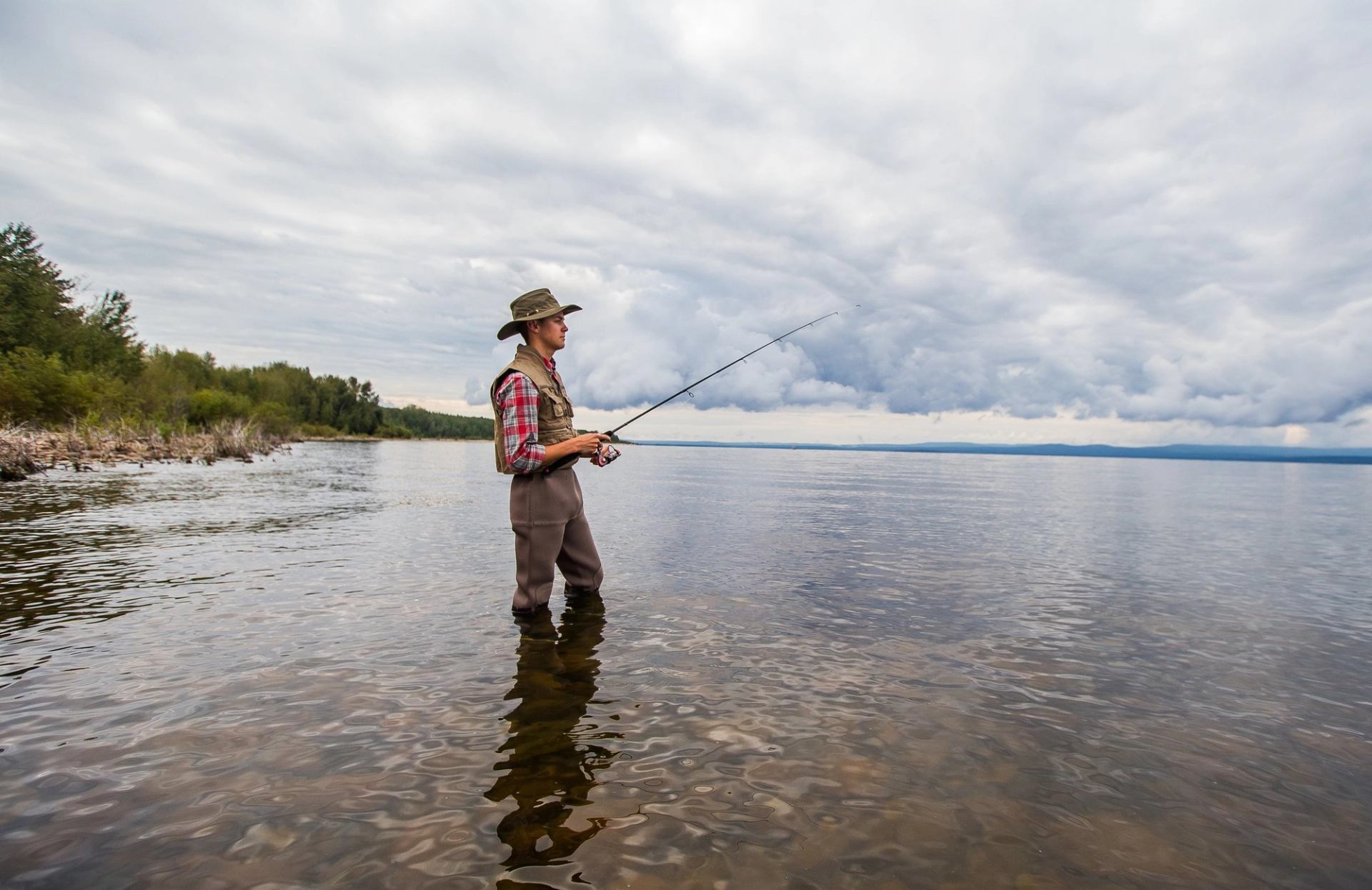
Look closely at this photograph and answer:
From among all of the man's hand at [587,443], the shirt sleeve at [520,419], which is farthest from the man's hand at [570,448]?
the shirt sleeve at [520,419]

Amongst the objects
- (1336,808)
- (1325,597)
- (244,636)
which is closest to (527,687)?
(244,636)

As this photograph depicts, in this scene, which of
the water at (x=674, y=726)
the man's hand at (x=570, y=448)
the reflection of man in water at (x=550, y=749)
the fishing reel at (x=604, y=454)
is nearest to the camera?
the water at (x=674, y=726)

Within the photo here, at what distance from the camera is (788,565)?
13.4 meters

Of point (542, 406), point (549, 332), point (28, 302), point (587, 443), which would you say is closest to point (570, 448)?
point (587, 443)

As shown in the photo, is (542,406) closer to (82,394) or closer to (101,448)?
(101,448)

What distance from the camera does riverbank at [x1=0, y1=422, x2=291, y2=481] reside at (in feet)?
93.8

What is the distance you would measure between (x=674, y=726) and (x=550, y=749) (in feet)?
3.30

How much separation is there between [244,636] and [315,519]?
42.8ft

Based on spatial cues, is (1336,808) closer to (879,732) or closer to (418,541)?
(879,732)

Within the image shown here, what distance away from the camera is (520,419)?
7.24m

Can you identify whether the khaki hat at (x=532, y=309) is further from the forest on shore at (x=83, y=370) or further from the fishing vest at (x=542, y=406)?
the forest on shore at (x=83, y=370)

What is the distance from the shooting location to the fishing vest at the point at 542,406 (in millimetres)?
7336

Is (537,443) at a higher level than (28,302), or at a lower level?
lower

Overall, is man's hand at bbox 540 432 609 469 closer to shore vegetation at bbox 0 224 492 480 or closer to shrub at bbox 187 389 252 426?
shore vegetation at bbox 0 224 492 480
